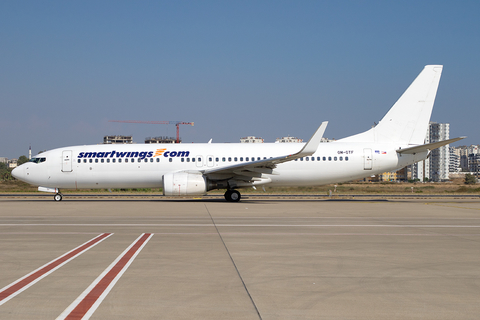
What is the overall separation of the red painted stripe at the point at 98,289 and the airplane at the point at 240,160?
16370 mm

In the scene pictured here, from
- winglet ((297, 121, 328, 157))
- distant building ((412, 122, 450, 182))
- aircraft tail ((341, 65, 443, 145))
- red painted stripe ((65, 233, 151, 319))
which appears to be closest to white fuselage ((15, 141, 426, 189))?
aircraft tail ((341, 65, 443, 145))

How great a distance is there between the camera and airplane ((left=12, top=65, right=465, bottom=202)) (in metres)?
25.0

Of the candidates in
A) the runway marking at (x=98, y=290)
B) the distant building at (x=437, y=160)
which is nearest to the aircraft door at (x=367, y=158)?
the runway marking at (x=98, y=290)

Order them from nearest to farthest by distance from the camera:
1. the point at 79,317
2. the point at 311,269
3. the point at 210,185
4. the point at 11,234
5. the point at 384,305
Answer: the point at 79,317
the point at 384,305
the point at 311,269
the point at 11,234
the point at 210,185

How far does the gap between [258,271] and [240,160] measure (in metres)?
18.5

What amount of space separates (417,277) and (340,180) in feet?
64.9

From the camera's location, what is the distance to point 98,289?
5738 mm

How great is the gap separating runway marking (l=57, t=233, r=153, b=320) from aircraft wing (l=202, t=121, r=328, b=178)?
47.1 ft

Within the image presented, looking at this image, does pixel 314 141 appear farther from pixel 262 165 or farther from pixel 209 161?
pixel 209 161

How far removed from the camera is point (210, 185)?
78.1ft

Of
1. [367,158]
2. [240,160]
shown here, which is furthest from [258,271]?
[367,158]

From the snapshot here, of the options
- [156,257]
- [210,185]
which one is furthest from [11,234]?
[210,185]

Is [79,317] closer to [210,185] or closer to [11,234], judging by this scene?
[11,234]

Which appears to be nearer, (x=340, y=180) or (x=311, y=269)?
(x=311, y=269)
